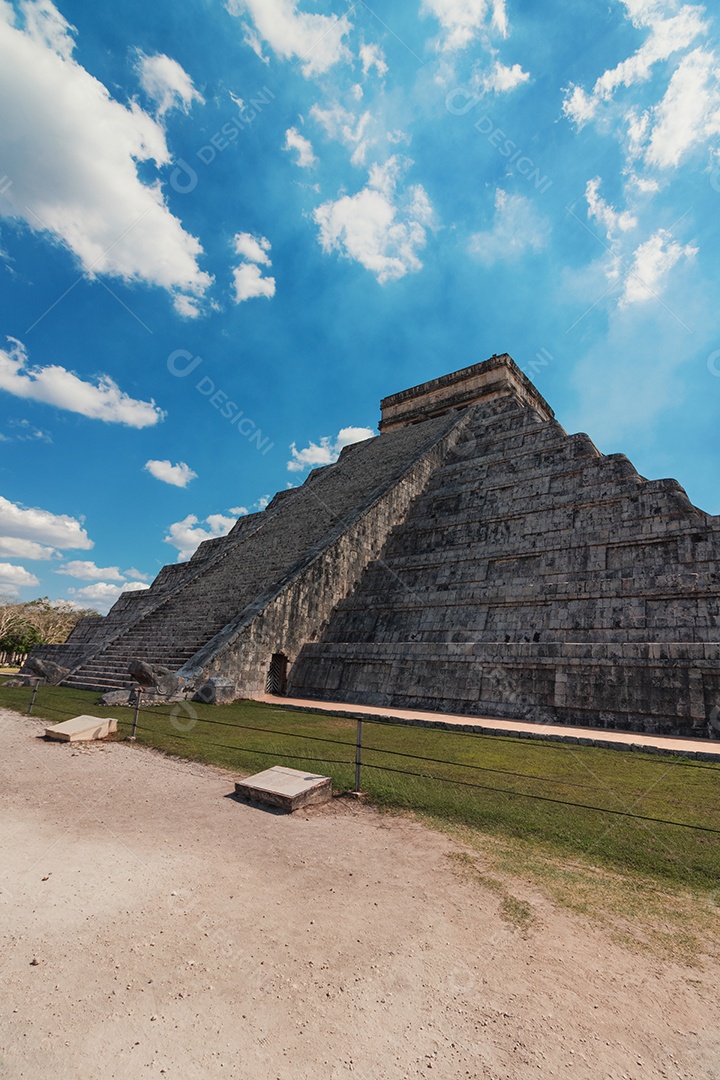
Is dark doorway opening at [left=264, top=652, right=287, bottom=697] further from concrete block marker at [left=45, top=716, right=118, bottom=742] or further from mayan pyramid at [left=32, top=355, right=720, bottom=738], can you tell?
concrete block marker at [left=45, top=716, right=118, bottom=742]

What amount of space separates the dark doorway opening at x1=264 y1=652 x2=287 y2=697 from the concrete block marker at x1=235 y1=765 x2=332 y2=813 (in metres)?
8.08

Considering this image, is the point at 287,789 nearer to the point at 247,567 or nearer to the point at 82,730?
the point at 82,730

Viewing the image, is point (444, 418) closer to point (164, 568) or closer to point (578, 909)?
point (164, 568)

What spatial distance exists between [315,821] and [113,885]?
1789mm

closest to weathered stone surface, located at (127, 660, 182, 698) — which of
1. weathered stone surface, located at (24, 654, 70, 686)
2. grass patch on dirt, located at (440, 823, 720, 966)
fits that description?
weathered stone surface, located at (24, 654, 70, 686)

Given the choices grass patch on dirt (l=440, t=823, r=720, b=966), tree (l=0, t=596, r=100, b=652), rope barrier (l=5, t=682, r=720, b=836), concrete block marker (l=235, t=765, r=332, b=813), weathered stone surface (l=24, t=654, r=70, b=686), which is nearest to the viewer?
grass patch on dirt (l=440, t=823, r=720, b=966)

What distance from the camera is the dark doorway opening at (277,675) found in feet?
43.3

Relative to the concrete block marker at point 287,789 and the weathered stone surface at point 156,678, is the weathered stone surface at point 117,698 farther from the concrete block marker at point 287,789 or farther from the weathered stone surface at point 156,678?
the concrete block marker at point 287,789

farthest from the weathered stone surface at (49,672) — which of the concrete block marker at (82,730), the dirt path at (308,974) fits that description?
the dirt path at (308,974)

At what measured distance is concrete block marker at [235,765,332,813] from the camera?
4.73m

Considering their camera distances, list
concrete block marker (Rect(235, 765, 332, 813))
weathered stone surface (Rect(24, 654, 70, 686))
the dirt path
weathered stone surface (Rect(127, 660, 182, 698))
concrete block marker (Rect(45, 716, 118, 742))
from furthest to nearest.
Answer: weathered stone surface (Rect(24, 654, 70, 686)) < weathered stone surface (Rect(127, 660, 182, 698)) < concrete block marker (Rect(45, 716, 118, 742)) < concrete block marker (Rect(235, 765, 332, 813)) < the dirt path

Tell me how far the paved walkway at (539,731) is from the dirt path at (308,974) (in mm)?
4529

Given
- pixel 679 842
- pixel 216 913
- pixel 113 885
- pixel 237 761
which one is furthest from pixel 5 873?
pixel 679 842

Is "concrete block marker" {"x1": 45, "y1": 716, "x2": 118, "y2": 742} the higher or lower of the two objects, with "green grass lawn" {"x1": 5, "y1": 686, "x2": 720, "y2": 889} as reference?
lower
